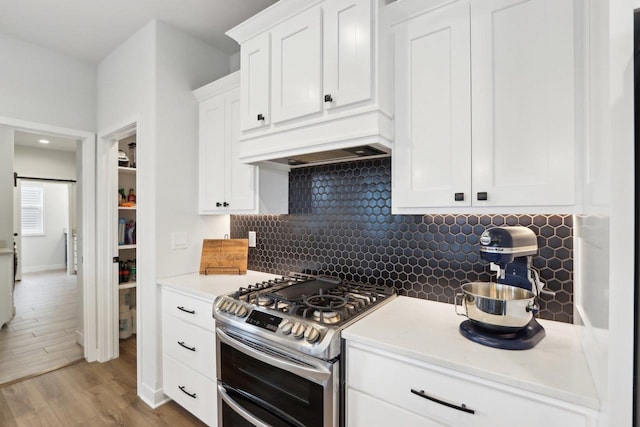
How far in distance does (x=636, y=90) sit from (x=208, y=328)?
205cm

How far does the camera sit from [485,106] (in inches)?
51.4

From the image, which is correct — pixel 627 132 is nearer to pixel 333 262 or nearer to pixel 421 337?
pixel 421 337

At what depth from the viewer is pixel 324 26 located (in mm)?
1613

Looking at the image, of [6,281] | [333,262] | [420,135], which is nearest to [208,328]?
[333,262]

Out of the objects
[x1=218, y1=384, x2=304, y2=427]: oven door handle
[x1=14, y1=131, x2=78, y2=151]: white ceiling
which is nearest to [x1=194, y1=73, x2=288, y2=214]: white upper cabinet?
[x1=218, y1=384, x2=304, y2=427]: oven door handle

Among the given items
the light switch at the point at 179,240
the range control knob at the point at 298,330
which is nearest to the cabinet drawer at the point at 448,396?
the range control knob at the point at 298,330

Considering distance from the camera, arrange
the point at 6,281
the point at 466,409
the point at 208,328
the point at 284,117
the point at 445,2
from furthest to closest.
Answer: the point at 6,281, the point at 208,328, the point at 284,117, the point at 445,2, the point at 466,409

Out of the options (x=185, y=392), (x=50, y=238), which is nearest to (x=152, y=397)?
(x=185, y=392)

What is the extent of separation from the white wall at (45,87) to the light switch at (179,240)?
1.50 m

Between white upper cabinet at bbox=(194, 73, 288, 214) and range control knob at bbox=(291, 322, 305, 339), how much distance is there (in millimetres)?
967

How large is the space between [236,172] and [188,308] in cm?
95

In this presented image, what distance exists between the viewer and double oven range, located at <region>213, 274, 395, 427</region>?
1.32 m

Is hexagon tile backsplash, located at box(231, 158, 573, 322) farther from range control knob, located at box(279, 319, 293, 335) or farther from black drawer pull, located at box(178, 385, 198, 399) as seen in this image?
→ black drawer pull, located at box(178, 385, 198, 399)

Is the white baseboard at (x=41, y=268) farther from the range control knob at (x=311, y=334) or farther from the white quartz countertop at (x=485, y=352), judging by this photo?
the white quartz countertop at (x=485, y=352)
